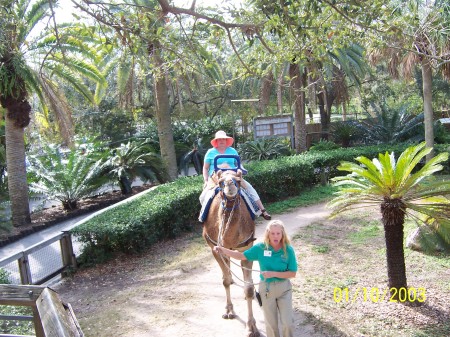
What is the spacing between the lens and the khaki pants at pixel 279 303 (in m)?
5.12

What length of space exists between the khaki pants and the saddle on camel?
1.45ft

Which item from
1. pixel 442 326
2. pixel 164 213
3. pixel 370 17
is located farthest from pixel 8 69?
pixel 442 326

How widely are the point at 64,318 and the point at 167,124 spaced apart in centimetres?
1475

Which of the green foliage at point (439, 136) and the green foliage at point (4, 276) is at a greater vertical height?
the green foliage at point (439, 136)

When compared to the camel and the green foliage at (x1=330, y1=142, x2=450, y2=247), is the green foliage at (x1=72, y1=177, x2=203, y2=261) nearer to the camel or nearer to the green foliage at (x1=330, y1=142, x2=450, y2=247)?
the camel

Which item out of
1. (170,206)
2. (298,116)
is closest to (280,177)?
(170,206)

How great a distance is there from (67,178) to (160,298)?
9.09 m

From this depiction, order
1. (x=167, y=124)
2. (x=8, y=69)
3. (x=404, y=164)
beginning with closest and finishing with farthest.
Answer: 1. (x=404, y=164)
2. (x=8, y=69)
3. (x=167, y=124)

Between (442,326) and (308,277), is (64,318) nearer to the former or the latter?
(442,326)

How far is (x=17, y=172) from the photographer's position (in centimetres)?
1457

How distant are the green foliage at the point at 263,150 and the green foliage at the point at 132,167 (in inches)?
149

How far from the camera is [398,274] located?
6.77m

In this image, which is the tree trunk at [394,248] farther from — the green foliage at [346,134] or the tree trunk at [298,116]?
the green foliage at [346,134]

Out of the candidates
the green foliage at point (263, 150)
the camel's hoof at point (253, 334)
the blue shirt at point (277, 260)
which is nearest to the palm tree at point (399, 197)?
the camel's hoof at point (253, 334)
